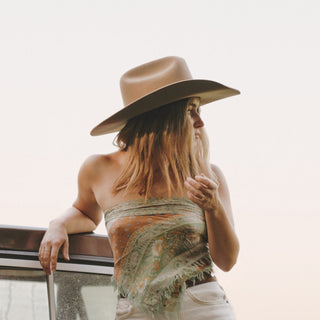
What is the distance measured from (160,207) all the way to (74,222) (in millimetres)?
353

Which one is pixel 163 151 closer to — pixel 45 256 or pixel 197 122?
pixel 197 122

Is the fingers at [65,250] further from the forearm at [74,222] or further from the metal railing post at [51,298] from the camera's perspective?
the metal railing post at [51,298]

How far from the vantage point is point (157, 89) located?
6.15 feet

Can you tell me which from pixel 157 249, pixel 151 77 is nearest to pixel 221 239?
pixel 157 249

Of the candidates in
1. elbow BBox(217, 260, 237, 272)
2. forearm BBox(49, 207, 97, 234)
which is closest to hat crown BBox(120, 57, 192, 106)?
forearm BBox(49, 207, 97, 234)

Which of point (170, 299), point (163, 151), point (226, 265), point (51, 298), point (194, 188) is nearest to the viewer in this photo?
point (194, 188)

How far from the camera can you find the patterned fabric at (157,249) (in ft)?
5.26

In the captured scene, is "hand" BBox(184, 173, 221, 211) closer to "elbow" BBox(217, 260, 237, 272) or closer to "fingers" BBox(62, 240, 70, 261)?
"elbow" BBox(217, 260, 237, 272)

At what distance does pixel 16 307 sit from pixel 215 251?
741 millimetres

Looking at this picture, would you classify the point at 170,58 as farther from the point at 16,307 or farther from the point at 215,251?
the point at 16,307

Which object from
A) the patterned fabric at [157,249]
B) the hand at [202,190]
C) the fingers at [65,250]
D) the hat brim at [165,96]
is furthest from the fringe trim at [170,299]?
the hat brim at [165,96]

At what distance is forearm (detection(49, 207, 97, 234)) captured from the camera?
6.10ft

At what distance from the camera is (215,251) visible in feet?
5.46

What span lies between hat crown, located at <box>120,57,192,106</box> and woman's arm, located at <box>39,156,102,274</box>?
0.31 m
